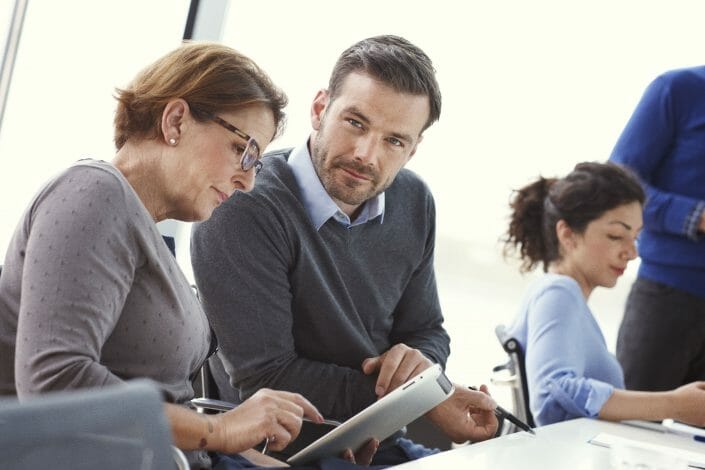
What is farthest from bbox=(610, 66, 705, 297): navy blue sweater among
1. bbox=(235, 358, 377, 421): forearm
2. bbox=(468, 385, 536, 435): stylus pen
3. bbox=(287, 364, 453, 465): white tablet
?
bbox=(287, 364, 453, 465): white tablet

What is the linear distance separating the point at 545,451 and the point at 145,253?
0.75 m

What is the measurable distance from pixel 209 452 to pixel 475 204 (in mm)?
5252

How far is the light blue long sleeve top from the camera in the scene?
2.23m

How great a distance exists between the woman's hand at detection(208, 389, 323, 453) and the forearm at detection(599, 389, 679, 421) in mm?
962

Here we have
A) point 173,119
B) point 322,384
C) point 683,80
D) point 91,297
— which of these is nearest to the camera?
point 91,297

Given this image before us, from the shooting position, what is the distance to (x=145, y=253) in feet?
4.86

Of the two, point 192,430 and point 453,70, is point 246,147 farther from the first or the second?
point 453,70

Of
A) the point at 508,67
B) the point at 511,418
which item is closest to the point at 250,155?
the point at 511,418

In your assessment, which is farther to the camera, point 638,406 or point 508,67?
point 508,67

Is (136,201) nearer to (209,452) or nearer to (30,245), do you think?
(30,245)

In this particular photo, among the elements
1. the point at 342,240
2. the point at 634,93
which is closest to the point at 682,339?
the point at 342,240

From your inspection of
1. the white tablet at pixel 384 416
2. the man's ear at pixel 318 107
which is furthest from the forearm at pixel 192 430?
the man's ear at pixel 318 107

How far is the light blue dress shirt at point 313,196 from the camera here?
82.8 inches

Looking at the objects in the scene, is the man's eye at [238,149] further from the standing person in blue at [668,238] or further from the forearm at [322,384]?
the standing person in blue at [668,238]
